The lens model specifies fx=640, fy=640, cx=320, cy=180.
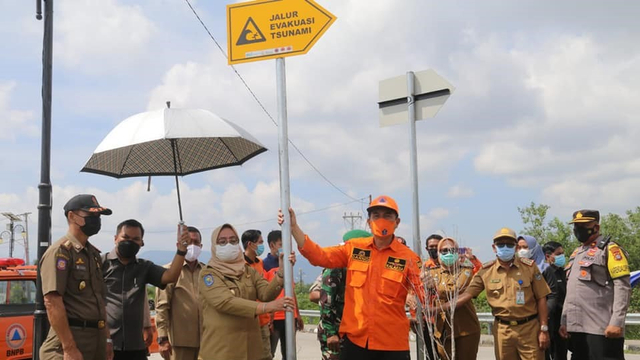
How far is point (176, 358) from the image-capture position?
259 inches

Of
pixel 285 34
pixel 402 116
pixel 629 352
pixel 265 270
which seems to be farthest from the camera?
pixel 629 352

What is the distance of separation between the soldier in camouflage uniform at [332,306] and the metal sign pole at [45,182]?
8.51 feet

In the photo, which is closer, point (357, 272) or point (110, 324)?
point (357, 272)

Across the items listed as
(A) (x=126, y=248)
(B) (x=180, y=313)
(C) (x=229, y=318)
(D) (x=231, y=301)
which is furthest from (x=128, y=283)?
(D) (x=231, y=301)

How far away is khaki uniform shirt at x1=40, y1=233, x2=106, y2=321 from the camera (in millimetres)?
4836

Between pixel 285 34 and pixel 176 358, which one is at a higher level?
pixel 285 34

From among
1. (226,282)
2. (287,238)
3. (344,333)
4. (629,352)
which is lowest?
(629,352)

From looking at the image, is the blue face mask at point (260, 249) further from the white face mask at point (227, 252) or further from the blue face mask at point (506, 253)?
the blue face mask at point (506, 253)

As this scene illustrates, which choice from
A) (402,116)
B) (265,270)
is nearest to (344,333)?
(402,116)

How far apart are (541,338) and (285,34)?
409 centimetres

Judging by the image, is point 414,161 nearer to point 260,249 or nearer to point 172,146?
point 172,146

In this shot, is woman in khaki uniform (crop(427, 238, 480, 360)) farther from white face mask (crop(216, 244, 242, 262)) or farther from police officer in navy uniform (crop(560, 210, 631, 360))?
white face mask (crop(216, 244, 242, 262))

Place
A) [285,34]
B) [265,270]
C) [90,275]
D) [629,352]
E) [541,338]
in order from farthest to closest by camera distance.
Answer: [629,352], [265,270], [541,338], [90,275], [285,34]

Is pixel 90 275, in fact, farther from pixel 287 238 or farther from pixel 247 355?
pixel 287 238
